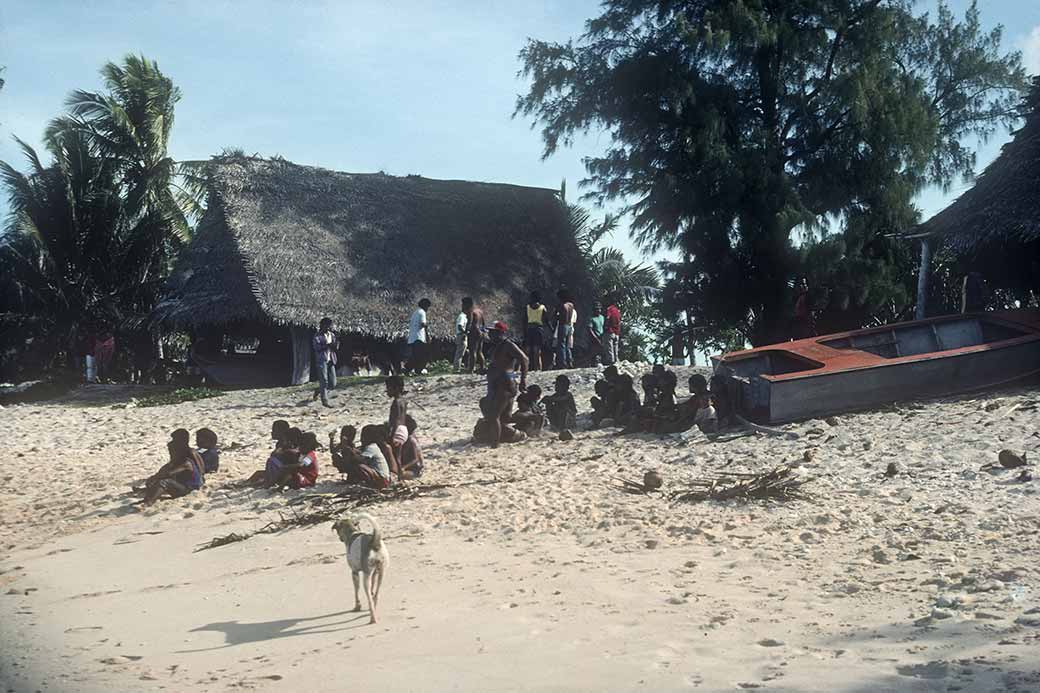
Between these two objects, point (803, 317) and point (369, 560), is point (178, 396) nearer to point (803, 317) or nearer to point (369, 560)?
point (803, 317)

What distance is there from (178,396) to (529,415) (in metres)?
9.22

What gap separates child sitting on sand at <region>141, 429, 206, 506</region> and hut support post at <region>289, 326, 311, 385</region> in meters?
10.3

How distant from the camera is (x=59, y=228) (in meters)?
24.6

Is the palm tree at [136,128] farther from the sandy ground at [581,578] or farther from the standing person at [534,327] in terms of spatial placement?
the sandy ground at [581,578]

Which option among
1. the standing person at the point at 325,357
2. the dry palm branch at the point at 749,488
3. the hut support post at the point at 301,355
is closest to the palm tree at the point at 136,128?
the hut support post at the point at 301,355

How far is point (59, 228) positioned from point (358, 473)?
17722mm

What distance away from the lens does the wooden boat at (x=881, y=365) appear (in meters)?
12.0

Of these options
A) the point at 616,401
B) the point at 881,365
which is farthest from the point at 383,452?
the point at 881,365

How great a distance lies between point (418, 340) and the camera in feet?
61.7

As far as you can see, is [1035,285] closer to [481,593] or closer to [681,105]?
[681,105]

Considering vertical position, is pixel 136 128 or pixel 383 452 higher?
pixel 136 128

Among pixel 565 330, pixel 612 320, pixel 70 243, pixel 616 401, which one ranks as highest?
pixel 70 243

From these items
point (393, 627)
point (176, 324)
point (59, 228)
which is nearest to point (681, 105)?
point (176, 324)

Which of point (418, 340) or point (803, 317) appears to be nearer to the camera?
point (803, 317)
